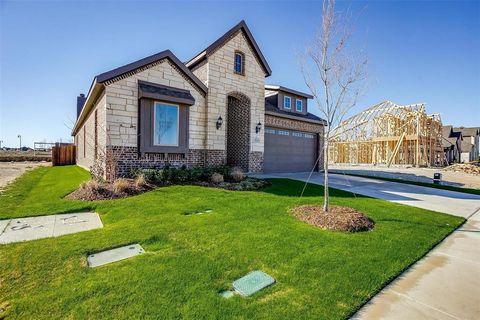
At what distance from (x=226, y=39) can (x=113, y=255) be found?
11.5 meters

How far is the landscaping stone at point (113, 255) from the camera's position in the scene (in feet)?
11.6

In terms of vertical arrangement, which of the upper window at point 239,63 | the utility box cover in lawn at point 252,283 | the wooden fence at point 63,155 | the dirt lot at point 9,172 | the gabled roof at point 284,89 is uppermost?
the upper window at point 239,63

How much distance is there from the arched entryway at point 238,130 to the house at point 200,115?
0.19 ft

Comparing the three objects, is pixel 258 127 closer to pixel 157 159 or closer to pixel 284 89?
pixel 284 89

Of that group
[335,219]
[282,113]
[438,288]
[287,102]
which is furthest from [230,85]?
[438,288]

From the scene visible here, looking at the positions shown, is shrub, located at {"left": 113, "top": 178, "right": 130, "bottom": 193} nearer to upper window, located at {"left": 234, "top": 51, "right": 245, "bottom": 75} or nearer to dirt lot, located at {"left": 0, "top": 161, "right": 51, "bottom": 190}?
dirt lot, located at {"left": 0, "top": 161, "right": 51, "bottom": 190}

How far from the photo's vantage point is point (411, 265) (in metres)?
3.88

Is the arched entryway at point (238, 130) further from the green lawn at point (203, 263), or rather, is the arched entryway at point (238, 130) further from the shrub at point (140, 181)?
the green lawn at point (203, 263)

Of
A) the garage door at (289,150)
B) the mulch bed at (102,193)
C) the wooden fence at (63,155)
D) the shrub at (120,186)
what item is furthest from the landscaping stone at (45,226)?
the wooden fence at (63,155)

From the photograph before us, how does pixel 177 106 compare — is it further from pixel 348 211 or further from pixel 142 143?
pixel 348 211

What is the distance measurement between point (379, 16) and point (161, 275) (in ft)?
34.0

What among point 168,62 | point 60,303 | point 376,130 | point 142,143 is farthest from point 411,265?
point 376,130

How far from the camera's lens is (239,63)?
1316 centimetres

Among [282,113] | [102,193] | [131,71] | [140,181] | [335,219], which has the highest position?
[131,71]
